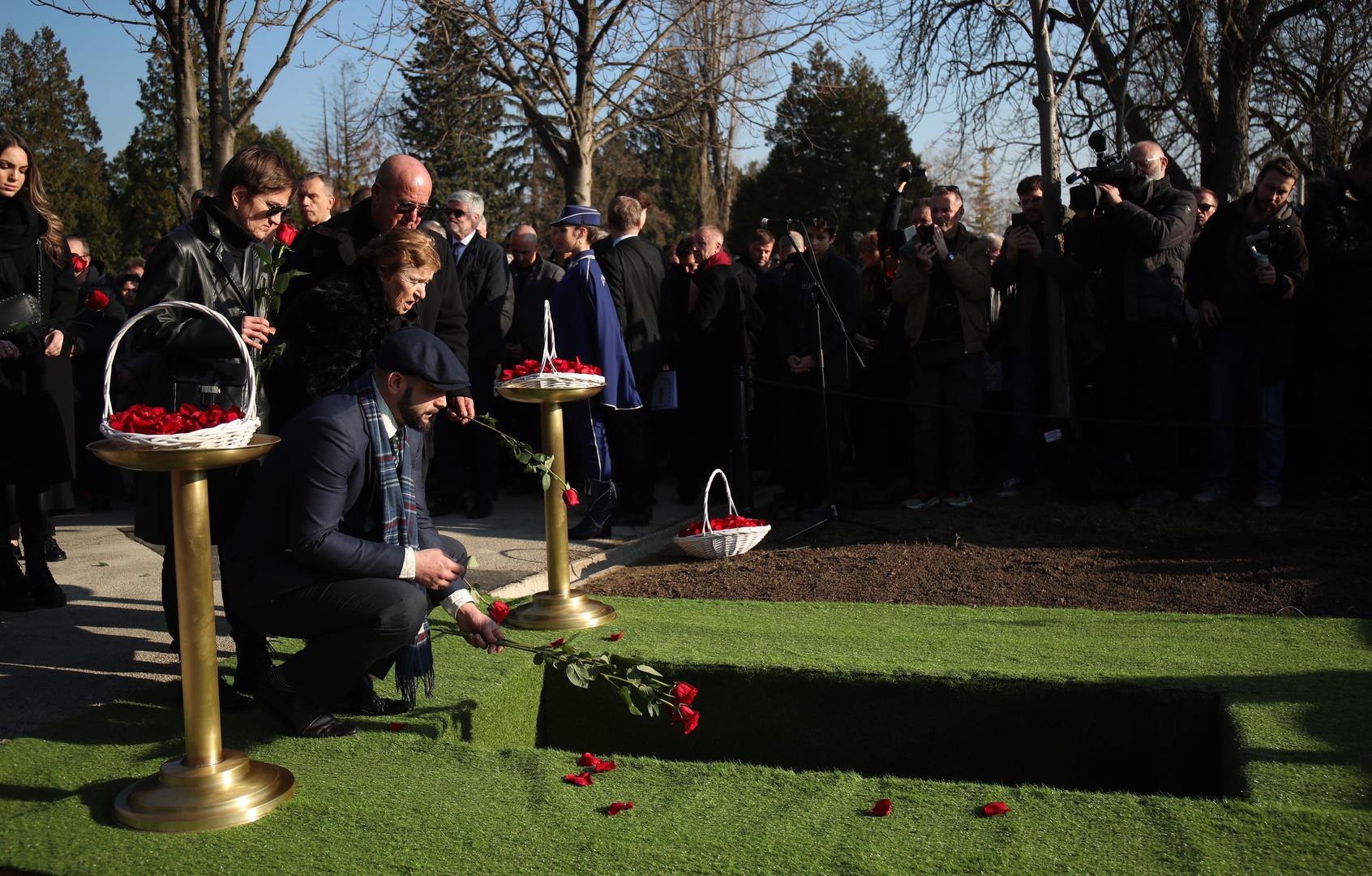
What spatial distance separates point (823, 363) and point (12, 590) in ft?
16.4

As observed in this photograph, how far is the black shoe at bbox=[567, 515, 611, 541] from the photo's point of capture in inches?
308

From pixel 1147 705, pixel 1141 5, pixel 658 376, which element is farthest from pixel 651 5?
pixel 1147 705

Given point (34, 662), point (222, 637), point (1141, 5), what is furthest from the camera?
point (1141, 5)

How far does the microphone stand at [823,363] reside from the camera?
8000 mm

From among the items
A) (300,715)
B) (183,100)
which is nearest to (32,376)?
(300,715)

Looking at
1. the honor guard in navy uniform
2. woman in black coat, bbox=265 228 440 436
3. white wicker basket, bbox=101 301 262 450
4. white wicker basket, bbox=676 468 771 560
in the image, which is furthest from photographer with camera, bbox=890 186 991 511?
white wicker basket, bbox=101 301 262 450

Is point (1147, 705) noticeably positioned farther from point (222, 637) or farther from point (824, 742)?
point (222, 637)

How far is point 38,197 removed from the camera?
5781mm

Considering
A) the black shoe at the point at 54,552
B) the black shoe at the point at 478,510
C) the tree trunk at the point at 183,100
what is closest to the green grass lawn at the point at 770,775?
the black shoe at the point at 54,552

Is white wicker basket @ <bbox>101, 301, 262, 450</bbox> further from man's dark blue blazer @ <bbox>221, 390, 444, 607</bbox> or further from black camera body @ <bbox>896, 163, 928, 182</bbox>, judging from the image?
black camera body @ <bbox>896, 163, 928, 182</bbox>

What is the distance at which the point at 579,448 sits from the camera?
25.8 ft

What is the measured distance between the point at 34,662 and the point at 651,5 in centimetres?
1296

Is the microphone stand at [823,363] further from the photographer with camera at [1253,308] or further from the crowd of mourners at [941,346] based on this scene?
the photographer with camera at [1253,308]

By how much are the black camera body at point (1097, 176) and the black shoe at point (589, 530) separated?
4.00 metres
